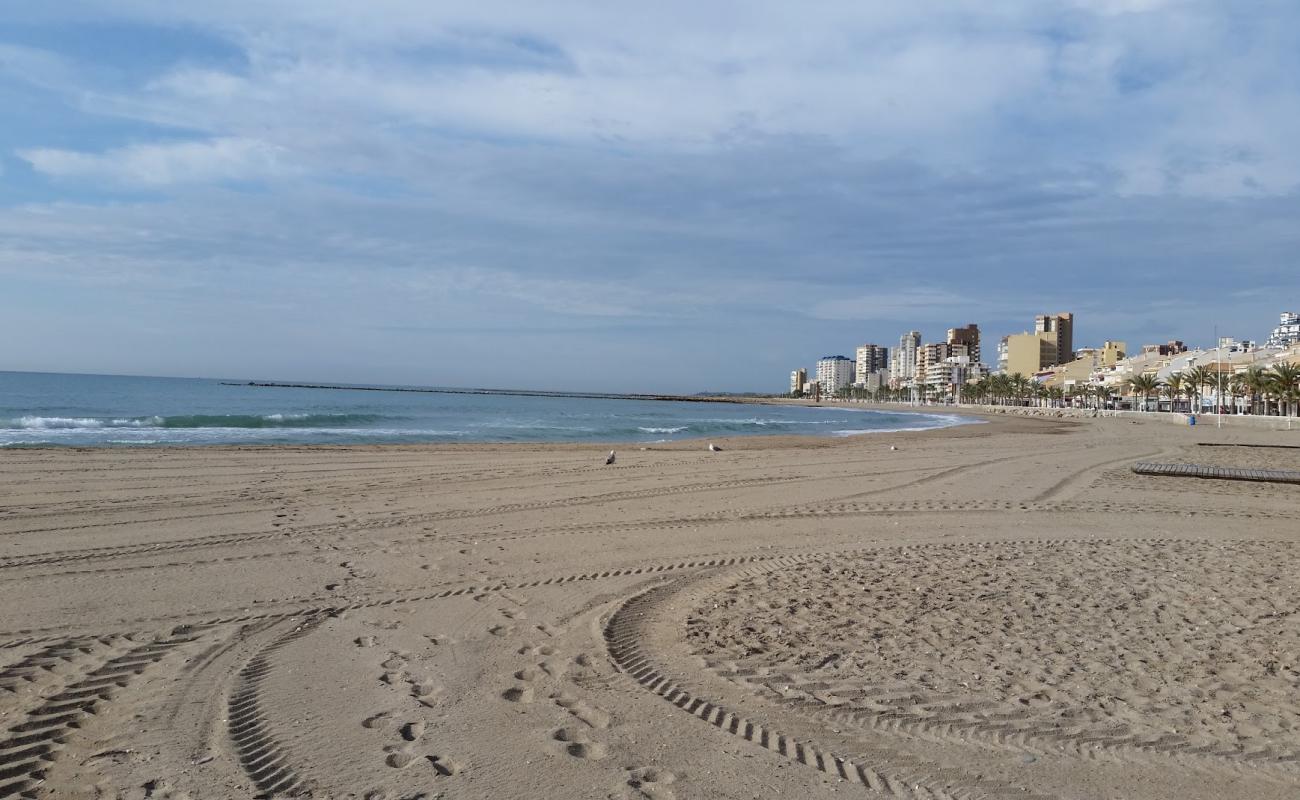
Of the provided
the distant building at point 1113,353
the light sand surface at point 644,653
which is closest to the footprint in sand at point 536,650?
the light sand surface at point 644,653

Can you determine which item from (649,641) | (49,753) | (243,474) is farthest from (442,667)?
(243,474)

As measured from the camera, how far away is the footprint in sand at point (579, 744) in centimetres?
365

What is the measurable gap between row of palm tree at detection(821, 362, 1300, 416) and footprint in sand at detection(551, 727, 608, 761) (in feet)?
220

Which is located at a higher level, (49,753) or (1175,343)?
(1175,343)

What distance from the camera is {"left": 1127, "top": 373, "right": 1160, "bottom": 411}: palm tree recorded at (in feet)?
271

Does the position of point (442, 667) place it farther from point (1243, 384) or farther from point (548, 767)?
point (1243, 384)

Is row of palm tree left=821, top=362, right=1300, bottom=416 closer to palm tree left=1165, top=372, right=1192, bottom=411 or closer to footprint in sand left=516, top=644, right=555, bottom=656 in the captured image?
palm tree left=1165, top=372, right=1192, bottom=411

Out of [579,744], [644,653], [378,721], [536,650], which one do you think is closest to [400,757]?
[378,721]

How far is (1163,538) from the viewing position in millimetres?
9047

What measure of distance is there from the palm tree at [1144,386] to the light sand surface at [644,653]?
8308 cm

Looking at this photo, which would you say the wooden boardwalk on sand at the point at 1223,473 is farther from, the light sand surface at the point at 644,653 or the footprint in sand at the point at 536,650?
the footprint in sand at the point at 536,650

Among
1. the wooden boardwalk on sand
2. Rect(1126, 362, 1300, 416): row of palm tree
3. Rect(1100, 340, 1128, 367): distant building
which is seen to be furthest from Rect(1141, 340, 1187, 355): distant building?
the wooden boardwalk on sand

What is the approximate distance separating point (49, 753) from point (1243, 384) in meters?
85.5

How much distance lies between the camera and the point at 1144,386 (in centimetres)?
8288
